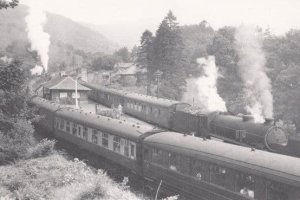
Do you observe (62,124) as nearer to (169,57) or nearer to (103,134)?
(103,134)

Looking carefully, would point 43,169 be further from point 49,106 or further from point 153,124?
point 153,124

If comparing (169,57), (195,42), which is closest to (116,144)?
(169,57)

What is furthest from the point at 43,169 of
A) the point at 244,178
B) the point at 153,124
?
the point at 153,124

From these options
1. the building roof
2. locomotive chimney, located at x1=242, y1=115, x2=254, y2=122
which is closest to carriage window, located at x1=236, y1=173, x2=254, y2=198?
locomotive chimney, located at x1=242, y1=115, x2=254, y2=122

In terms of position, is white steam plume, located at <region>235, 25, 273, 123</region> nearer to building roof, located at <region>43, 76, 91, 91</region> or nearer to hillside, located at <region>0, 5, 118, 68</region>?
building roof, located at <region>43, 76, 91, 91</region>

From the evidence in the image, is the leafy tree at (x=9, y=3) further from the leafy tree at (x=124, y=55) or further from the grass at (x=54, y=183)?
the leafy tree at (x=124, y=55)

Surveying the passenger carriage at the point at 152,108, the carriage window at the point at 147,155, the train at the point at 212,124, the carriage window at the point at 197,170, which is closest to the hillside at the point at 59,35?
the passenger carriage at the point at 152,108
